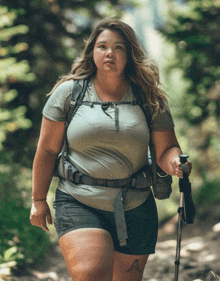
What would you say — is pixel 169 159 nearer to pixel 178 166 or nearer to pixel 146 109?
pixel 178 166

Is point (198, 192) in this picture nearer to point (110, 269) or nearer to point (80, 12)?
point (80, 12)

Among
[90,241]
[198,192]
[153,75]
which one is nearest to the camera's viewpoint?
[90,241]

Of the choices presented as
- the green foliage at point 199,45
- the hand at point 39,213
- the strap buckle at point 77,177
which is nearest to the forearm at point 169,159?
the strap buckle at point 77,177

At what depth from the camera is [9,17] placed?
6500 mm

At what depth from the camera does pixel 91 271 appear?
8.86ft

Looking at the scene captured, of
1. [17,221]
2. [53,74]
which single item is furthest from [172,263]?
[53,74]

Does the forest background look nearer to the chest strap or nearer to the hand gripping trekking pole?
the chest strap

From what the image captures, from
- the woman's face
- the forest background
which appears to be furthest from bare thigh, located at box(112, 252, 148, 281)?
the forest background

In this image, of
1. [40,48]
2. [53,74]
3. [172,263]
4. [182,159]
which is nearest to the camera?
[182,159]

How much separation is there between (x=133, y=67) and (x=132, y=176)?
0.85 meters

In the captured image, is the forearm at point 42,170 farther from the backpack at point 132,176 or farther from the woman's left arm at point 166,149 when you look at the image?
the woman's left arm at point 166,149

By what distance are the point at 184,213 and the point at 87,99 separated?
106cm

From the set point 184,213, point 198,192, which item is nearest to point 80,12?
point 198,192

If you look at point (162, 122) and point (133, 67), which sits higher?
point (133, 67)
